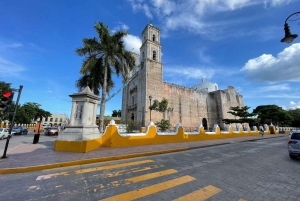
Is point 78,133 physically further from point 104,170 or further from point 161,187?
point 161,187

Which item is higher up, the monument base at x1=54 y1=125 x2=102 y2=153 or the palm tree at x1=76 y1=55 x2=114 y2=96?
the palm tree at x1=76 y1=55 x2=114 y2=96

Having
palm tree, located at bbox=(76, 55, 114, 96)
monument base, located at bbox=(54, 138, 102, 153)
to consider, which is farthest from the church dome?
monument base, located at bbox=(54, 138, 102, 153)

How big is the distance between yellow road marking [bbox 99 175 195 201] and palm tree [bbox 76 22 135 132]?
375 inches

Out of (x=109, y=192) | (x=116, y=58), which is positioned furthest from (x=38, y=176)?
(x=116, y=58)

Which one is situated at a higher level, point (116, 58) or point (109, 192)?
point (116, 58)

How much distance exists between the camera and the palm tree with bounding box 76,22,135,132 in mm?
12336

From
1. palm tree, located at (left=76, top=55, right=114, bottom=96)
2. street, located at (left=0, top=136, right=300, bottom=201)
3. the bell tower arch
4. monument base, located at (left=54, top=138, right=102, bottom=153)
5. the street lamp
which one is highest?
the bell tower arch

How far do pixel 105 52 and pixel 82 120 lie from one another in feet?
25.0

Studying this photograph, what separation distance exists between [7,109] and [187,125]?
1225 inches

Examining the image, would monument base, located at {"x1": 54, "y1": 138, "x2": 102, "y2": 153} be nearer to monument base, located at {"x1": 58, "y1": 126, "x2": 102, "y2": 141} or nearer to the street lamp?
monument base, located at {"x1": 58, "y1": 126, "x2": 102, "y2": 141}

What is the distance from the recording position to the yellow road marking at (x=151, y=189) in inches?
108

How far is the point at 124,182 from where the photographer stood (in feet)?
11.3

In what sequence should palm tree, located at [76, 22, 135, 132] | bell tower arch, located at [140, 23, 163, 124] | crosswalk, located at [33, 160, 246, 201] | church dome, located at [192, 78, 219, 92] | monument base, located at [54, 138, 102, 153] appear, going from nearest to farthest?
crosswalk, located at [33, 160, 246, 201]
monument base, located at [54, 138, 102, 153]
palm tree, located at [76, 22, 135, 132]
bell tower arch, located at [140, 23, 163, 124]
church dome, located at [192, 78, 219, 92]

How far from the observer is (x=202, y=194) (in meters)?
2.91
